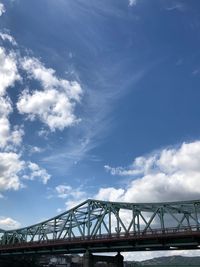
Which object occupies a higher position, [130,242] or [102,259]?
[130,242]

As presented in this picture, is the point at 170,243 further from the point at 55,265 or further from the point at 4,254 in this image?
the point at 55,265

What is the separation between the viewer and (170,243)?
7062 cm

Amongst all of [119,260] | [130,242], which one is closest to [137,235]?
[130,242]

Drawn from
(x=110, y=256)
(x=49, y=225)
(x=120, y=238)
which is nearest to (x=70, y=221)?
(x=49, y=225)

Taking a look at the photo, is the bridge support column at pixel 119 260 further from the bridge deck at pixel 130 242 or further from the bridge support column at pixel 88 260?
the bridge support column at pixel 88 260

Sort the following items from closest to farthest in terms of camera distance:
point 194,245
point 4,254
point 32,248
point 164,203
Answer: point 194,245
point 164,203
point 32,248
point 4,254

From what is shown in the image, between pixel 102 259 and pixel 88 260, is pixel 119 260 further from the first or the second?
pixel 88 260

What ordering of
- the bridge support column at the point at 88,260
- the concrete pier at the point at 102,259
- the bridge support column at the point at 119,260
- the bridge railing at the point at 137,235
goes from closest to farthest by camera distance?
the bridge railing at the point at 137,235
the bridge support column at the point at 88,260
the concrete pier at the point at 102,259
the bridge support column at the point at 119,260

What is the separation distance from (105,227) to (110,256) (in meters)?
8.00

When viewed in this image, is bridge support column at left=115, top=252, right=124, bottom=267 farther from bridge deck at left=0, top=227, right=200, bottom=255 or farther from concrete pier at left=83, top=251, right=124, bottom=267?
bridge deck at left=0, top=227, right=200, bottom=255

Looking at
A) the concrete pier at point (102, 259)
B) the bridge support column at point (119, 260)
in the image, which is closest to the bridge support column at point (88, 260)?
the concrete pier at point (102, 259)

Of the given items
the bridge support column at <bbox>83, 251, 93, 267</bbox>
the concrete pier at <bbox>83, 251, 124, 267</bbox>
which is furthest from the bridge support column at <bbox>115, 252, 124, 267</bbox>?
the bridge support column at <bbox>83, 251, 93, 267</bbox>

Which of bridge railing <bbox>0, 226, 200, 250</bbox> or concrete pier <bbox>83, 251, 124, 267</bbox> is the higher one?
bridge railing <bbox>0, 226, 200, 250</bbox>

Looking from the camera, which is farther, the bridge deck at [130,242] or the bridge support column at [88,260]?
the bridge support column at [88,260]
